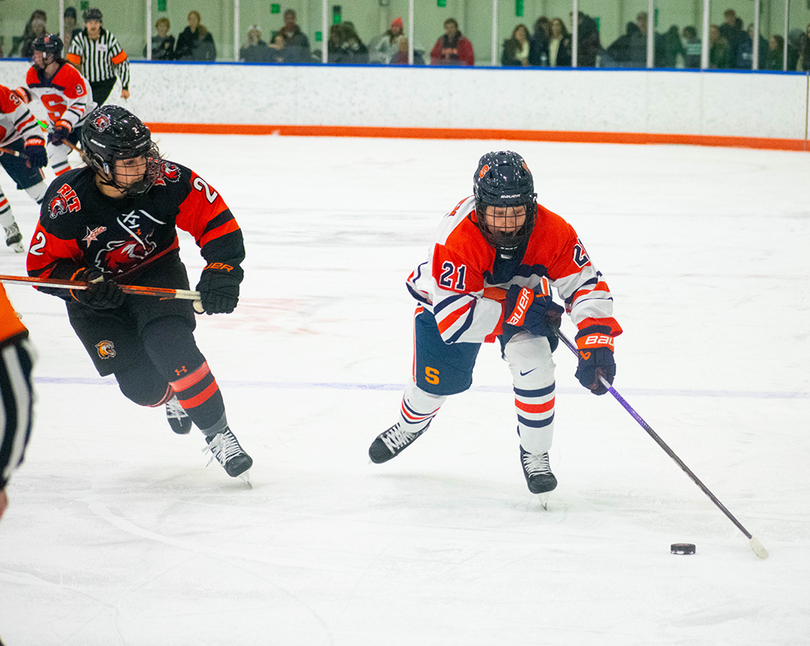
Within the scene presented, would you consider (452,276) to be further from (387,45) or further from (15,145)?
(387,45)

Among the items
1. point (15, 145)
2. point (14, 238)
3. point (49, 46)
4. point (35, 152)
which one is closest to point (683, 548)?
point (14, 238)

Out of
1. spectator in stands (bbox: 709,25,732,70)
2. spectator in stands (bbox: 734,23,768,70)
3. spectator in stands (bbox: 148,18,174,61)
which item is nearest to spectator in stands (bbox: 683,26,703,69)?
spectator in stands (bbox: 709,25,732,70)

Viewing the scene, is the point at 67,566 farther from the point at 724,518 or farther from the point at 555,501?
the point at 724,518

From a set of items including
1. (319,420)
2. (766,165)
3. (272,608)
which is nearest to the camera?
(272,608)

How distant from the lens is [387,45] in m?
12.9

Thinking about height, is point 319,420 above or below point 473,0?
below

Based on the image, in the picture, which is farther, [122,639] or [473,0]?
[473,0]

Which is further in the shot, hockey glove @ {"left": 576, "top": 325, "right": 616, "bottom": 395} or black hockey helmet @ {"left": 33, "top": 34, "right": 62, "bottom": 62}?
black hockey helmet @ {"left": 33, "top": 34, "right": 62, "bottom": 62}

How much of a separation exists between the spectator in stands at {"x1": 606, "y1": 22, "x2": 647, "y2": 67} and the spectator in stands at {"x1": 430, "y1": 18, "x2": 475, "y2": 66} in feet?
5.78

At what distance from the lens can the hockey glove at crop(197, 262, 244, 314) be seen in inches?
99.0

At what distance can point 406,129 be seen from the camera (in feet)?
41.6

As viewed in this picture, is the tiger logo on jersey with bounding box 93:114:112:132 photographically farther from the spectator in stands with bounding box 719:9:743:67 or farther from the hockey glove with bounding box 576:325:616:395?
the spectator in stands with bounding box 719:9:743:67

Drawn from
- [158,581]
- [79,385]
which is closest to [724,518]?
[158,581]

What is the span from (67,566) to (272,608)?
491 mm
